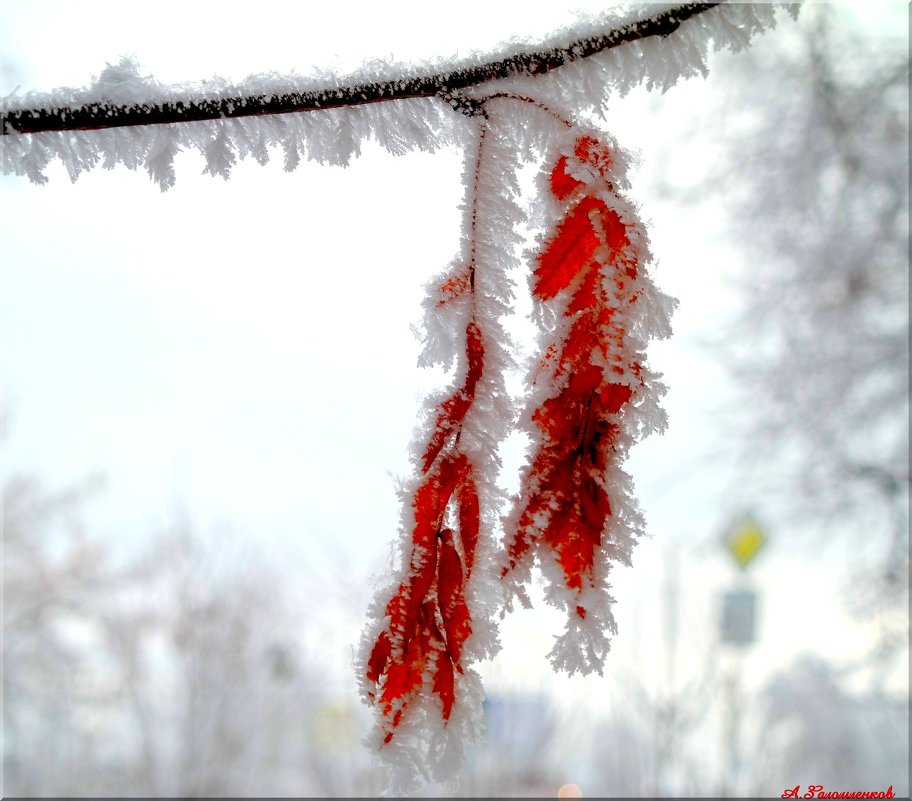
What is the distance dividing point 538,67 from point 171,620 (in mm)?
2919

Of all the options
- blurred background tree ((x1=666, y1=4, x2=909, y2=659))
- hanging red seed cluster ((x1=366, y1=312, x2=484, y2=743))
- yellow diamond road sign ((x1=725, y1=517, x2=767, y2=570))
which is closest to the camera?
hanging red seed cluster ((x1=366, y1=312, x2=484, y2=743))

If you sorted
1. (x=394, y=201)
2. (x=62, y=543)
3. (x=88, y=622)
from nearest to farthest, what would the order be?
(x=394, y=201) → (x=62, y=543) → (x=88, y=622)

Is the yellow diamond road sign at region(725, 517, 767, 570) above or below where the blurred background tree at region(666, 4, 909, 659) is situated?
below

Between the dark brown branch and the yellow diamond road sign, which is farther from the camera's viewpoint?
the yellow diamond road sign

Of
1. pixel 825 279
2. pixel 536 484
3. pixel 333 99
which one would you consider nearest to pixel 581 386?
pixel 536 484

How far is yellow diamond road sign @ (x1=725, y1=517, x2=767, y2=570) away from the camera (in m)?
2.19

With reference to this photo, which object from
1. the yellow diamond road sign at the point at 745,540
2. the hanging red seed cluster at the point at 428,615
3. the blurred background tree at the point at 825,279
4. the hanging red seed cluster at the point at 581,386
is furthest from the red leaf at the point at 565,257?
the yellow diamond road sign at the point at 745,540

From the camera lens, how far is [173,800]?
2615 mm

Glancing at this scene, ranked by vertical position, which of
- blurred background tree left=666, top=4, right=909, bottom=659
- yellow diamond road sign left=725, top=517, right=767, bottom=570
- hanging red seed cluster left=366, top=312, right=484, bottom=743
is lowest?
hanging red seed cluster left=366, top=312, right=484, bottom=743

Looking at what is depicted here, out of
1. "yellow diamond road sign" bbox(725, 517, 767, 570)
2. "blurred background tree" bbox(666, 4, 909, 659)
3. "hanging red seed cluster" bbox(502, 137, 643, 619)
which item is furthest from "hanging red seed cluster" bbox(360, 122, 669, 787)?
"yellow diamond road sign" bbox(725, 517, 767, 570)

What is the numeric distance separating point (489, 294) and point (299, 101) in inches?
6.2

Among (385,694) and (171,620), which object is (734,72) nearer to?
Result: (385,694)

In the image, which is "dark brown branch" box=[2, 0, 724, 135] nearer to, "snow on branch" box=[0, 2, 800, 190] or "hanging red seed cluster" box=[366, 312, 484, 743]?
"snow on branch" box=[0, 2, 800, 190]

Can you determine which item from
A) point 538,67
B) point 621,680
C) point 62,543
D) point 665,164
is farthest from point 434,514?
point 62,543
